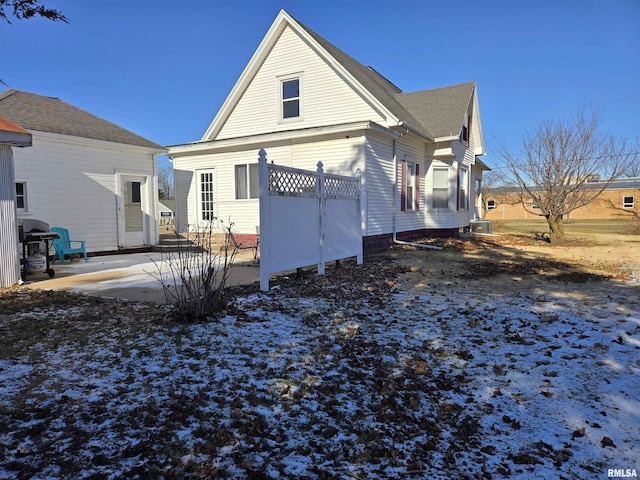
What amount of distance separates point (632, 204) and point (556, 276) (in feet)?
142

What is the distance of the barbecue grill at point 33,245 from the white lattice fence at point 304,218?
187 inches

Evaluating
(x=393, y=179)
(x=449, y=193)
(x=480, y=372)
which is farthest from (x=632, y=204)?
(x=480, y=372)

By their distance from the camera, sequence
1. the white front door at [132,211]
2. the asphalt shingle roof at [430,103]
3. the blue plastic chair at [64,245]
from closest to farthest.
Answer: the blue plastic chair at [64,245], the white front door at [132,211], the asphalt shingle roof at [430,103]

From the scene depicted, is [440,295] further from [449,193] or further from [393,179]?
[449,193]

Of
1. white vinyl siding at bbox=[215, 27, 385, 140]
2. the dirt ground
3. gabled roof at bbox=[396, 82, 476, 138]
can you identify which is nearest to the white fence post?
the dirt ground

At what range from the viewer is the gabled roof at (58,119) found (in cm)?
1060

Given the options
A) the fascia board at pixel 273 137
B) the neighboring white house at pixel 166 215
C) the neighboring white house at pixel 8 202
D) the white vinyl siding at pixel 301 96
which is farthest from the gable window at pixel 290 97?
the neighboring white house at pixel 166 215

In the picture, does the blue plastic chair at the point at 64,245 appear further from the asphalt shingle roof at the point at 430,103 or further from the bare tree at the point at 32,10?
the asphalt shingle roof at the point at 430,103

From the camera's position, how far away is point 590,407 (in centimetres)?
306

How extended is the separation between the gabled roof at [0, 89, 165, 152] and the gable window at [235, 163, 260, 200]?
2.66 metres

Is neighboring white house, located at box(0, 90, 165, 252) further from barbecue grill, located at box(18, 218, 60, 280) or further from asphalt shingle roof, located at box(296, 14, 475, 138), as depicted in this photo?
asphalt shingle roof, located at box(296, 14, 475, 138)

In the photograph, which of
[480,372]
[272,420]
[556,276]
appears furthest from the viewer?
[556,276]

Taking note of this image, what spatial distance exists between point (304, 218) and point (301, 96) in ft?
27.0

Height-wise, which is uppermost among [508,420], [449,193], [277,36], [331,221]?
[277,36]
